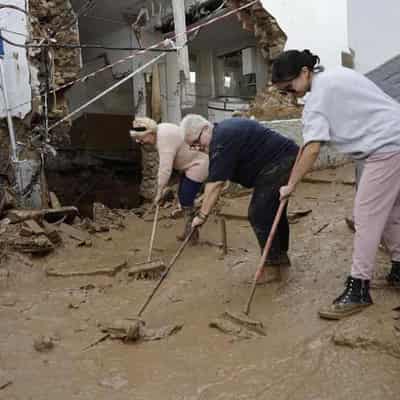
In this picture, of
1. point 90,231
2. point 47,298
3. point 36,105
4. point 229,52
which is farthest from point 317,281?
point 229,52

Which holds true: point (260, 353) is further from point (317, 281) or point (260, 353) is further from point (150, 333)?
point (317, 281)

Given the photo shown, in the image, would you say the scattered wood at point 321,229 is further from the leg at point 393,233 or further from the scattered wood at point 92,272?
the scattered wood at point 92,272

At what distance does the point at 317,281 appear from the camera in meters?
3.65

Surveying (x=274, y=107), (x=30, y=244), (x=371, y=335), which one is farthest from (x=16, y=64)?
(x=371, y=335)

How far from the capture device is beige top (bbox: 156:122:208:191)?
16.4 ft

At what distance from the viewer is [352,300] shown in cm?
282

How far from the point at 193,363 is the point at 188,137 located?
5.88 ft

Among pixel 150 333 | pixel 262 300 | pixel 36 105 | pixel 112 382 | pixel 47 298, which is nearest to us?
pixel 112 382

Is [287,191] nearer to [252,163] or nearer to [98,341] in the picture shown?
[252,163]

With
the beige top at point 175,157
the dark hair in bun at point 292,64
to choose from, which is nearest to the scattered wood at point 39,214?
the beige top at point 175,157

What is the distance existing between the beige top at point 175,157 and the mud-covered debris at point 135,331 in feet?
7.28

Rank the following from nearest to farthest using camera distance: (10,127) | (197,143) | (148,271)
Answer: (197,143), (148,271), (10,127)

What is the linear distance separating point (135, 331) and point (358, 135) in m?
1.85

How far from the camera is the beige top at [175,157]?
5.01 m
